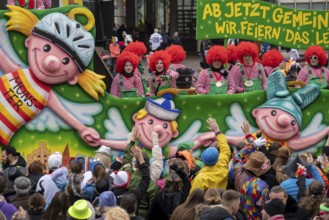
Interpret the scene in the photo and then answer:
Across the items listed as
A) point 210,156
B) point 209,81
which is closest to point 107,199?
point 210,156

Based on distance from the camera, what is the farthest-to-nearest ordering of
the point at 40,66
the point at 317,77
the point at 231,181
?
the point at 317,77
the point at 40,66
the point at 231,181

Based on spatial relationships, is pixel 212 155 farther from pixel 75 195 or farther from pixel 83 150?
pixel 83 150

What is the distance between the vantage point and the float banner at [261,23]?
606 inches

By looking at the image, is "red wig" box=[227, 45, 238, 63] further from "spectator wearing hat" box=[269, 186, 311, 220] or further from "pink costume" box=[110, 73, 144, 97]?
"spectator wearing hat" box=[269, 186, 311, 220]

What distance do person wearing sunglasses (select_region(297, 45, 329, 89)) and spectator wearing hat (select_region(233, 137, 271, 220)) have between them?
441 centimetres

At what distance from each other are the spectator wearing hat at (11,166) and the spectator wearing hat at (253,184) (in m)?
2.32

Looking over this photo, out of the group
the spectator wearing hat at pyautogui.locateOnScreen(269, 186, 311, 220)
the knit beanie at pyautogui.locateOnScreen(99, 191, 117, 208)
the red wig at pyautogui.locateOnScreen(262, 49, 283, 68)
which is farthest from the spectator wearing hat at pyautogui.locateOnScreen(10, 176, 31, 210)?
the red wig at pyautogui.locateOnScreen(262, 49, 283, 68)

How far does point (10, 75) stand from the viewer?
46.4ft

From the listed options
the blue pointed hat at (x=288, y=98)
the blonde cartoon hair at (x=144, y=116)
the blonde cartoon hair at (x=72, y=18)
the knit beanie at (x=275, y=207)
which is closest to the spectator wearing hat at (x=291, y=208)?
the knit beanie at (x=275, y=207)

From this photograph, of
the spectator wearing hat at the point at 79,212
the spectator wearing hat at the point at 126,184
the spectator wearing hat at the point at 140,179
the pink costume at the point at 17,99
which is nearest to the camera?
the spectator wearing hat at the point at 79,212

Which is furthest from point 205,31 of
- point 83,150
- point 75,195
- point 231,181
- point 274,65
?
point 75,195

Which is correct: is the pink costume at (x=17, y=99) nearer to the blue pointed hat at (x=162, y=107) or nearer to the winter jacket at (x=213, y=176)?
the blue pointed hat at (x=162, y=107)

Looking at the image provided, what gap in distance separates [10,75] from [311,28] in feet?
14.3

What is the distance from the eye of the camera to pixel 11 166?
12.2 metres
